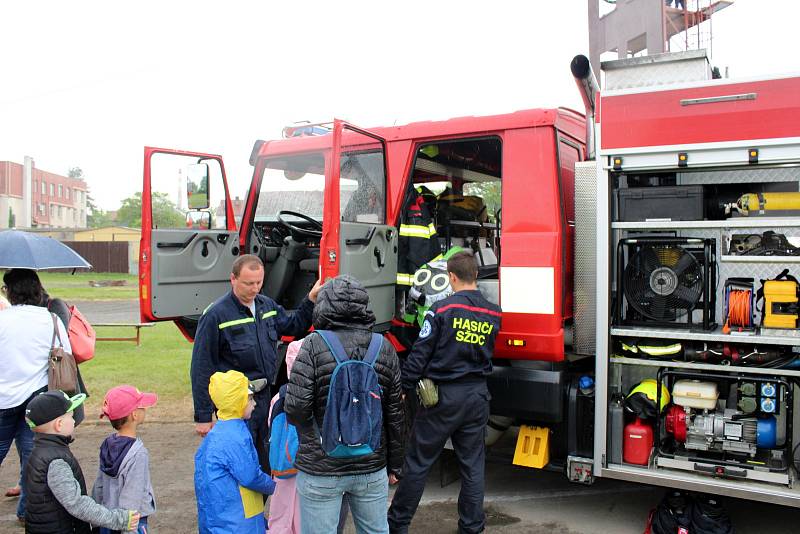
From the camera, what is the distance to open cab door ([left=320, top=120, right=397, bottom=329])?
396 centimetres

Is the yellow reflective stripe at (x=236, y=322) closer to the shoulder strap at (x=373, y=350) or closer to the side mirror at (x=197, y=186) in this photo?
the shoulder strap at (x=373, y=350)

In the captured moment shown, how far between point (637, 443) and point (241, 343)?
2.39 meters

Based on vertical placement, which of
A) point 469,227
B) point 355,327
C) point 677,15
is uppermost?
point 677,15

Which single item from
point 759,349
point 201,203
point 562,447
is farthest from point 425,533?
point 201,203

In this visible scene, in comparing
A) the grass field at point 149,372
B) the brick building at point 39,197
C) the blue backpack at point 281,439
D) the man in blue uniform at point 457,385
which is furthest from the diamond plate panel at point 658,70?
the brick building at point 39,197

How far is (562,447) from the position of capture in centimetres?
420

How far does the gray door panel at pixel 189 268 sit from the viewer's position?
4.82m

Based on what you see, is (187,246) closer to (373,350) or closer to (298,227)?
(298,227)

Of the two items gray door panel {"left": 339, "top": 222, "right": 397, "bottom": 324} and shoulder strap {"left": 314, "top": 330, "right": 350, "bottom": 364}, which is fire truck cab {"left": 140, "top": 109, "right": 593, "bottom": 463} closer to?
gray door panel {"left": 339, "top": 222, "right": 397, "bottom": 324}

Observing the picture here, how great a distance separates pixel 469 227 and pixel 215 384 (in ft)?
9.65

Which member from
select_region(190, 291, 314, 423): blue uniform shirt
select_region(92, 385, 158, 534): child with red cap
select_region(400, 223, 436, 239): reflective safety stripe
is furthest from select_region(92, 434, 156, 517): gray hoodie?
select_region(400, 223, 436, 239): reflective safety stripe

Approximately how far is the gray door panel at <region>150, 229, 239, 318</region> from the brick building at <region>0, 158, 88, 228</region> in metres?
59.0

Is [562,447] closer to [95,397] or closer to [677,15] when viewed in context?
[95,397]

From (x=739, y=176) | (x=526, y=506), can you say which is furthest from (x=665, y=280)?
(x=526, y=506)
